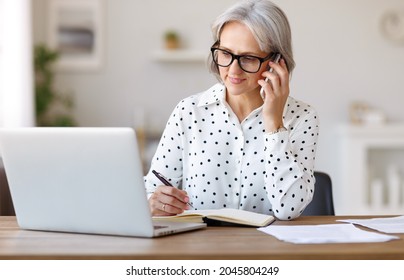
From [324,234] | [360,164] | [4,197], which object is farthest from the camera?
[360,164]

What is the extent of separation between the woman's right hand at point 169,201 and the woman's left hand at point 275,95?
32 cm

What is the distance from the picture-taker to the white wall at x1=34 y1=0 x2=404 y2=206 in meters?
6.69

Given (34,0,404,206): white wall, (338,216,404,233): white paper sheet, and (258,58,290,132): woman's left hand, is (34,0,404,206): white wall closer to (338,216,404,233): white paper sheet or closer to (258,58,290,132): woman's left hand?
(258,58,290,132): woman's left hand

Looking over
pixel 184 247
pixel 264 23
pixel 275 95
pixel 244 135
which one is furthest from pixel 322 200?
pixel 184 247

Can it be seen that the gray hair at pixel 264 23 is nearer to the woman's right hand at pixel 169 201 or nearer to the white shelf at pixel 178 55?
the woman's right hand at pixel 169 201

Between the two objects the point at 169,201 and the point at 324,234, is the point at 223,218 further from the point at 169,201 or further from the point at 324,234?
the point at 324,234

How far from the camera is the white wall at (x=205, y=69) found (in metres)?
6.69

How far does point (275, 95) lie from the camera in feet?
7.41

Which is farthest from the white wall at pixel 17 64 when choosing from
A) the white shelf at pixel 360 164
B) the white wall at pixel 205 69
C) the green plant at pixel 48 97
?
the white shelf at pixel 360 164

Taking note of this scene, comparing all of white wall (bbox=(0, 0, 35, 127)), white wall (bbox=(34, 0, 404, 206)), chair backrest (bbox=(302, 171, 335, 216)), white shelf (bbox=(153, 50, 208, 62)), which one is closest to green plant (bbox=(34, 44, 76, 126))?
white wall (bbox=(34, 0, 404, 206))

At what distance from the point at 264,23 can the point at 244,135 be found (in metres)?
0.38

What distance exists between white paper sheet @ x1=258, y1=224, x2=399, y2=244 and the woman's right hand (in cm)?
29

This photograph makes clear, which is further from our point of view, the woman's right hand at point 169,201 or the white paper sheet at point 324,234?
the woman's right hand at point 169,201

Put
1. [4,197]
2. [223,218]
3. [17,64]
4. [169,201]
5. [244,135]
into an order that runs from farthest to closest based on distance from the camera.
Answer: [17,64]
[4,197]
[244,135]
[169,201]
[223,218]
